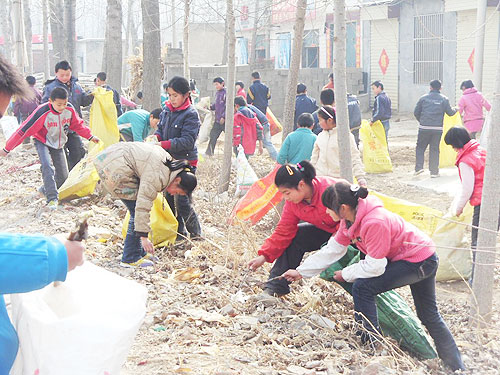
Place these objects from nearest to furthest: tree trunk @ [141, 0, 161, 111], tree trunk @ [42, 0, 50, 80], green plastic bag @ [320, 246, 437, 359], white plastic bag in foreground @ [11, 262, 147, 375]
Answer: white plastic bag in foreground @ [11, 262, 147, 375] < green plastic bag @ [320, 246, 437, 359] < tree trunk @ [141, 0, 161, 111] < tree trunk @ [42, 0, 50, 80]

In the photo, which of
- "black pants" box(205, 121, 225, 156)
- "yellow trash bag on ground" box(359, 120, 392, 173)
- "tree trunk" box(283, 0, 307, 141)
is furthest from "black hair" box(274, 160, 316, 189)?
"black pants" box(205, 121, 225, 156)

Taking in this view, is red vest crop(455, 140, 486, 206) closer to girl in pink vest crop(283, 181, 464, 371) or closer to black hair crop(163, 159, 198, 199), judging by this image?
girl in pink vest crop(283, 181, 464, 371)

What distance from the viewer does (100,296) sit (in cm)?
215

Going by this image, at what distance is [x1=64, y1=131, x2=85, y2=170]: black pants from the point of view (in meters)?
8.48

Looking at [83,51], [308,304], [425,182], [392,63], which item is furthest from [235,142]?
[83,51]

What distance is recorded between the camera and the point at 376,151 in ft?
37.7

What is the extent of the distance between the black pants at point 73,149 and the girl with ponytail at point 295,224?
14.4 feet

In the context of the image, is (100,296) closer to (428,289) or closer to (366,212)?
(366,212)

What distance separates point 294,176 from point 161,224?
216cm

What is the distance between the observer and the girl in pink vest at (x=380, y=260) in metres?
3.98

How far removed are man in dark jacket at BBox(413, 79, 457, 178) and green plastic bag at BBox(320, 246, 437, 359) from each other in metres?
6.75

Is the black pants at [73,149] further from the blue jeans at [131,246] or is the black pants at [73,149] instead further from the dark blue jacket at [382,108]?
the dark blue jacket at [382,108]

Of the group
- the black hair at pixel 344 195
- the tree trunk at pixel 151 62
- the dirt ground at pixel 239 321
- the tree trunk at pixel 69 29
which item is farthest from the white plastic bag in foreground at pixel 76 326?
the tree trunk at pixel 69 29

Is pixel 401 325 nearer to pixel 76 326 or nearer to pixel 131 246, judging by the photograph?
pixel 131 246
